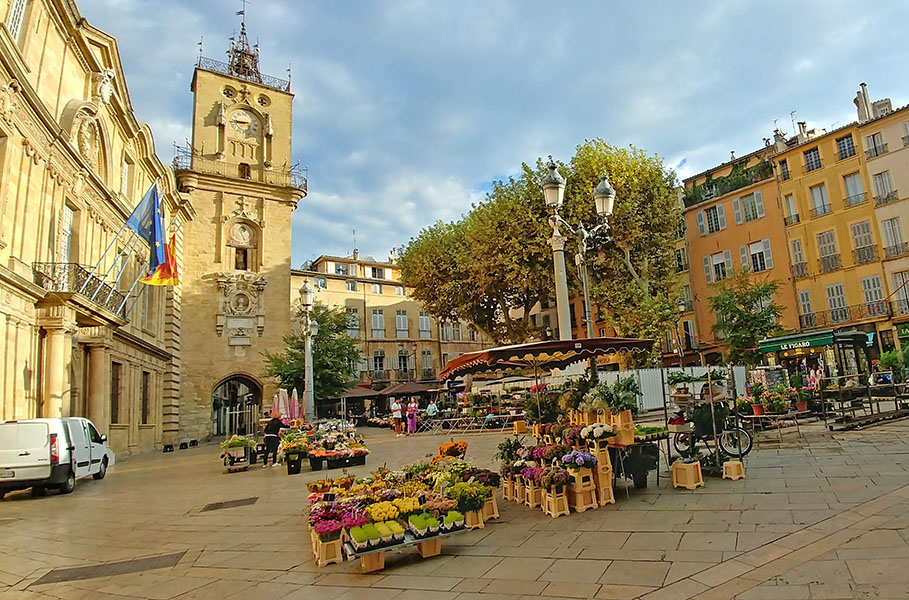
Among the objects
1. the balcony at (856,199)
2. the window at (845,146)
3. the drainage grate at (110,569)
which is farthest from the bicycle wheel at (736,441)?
the window at (845,146)

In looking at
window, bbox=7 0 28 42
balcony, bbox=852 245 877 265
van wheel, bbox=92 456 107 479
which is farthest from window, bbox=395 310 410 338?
window, bbox=7 0 28 42

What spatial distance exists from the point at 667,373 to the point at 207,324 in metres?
22.4

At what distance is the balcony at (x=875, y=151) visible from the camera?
28.1m

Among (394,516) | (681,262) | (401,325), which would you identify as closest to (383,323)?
(401,325)

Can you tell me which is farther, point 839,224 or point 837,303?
point 839,224

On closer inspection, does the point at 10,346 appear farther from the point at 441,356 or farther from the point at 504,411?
the point at 441,356

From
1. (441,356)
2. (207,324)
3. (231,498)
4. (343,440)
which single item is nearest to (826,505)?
(231,498)

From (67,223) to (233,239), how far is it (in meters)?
13.5

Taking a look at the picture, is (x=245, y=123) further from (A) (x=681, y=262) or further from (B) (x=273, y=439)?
(A) (x=681, y=262)

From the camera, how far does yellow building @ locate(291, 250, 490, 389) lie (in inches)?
1848

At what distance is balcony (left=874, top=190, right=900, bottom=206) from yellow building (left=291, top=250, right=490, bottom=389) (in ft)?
92.6

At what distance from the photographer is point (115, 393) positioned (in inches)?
835

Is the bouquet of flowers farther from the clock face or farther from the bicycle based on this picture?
the clock face

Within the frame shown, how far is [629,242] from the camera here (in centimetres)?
2539
